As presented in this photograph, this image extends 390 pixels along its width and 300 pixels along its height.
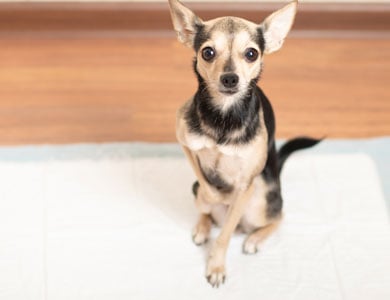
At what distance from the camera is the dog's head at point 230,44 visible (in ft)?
5.45

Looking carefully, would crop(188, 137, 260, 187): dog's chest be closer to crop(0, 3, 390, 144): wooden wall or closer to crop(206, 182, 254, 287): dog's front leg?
crop(206, 182, 254, 287): dog's front leg

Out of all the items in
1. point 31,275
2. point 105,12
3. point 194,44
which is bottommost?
point 31,275

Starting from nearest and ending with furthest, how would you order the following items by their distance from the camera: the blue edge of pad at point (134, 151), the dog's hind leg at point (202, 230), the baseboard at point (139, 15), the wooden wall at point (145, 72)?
the dog's hind leg at point (202, 230)
the blue edge of pad at point (134, 151)
the wooden wall at point (145, 72)
the baseboard at point (139, 15)

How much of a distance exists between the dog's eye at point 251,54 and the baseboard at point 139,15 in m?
1.18

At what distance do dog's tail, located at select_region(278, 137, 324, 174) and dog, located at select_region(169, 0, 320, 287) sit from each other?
0.14 meters

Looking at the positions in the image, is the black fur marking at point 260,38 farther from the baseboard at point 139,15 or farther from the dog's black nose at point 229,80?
the baseboard at point 139,15

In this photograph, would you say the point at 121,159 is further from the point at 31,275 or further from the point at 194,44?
the point at 194,44

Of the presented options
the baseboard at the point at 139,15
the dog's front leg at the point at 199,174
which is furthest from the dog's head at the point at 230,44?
the baseboard at the point at 139,15

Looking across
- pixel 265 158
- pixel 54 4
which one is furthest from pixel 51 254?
pixel 54 4

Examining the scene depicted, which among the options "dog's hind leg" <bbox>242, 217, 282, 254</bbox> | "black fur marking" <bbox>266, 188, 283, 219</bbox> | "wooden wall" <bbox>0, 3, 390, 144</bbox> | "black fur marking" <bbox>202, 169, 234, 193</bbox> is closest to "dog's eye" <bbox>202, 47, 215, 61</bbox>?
"black fur marking" <bbox>202, 169, 234, 193</bbox>

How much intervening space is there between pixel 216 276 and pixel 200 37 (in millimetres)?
812

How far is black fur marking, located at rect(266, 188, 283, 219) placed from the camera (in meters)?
2.04

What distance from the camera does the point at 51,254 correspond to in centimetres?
214

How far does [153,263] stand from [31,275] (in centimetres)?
41
